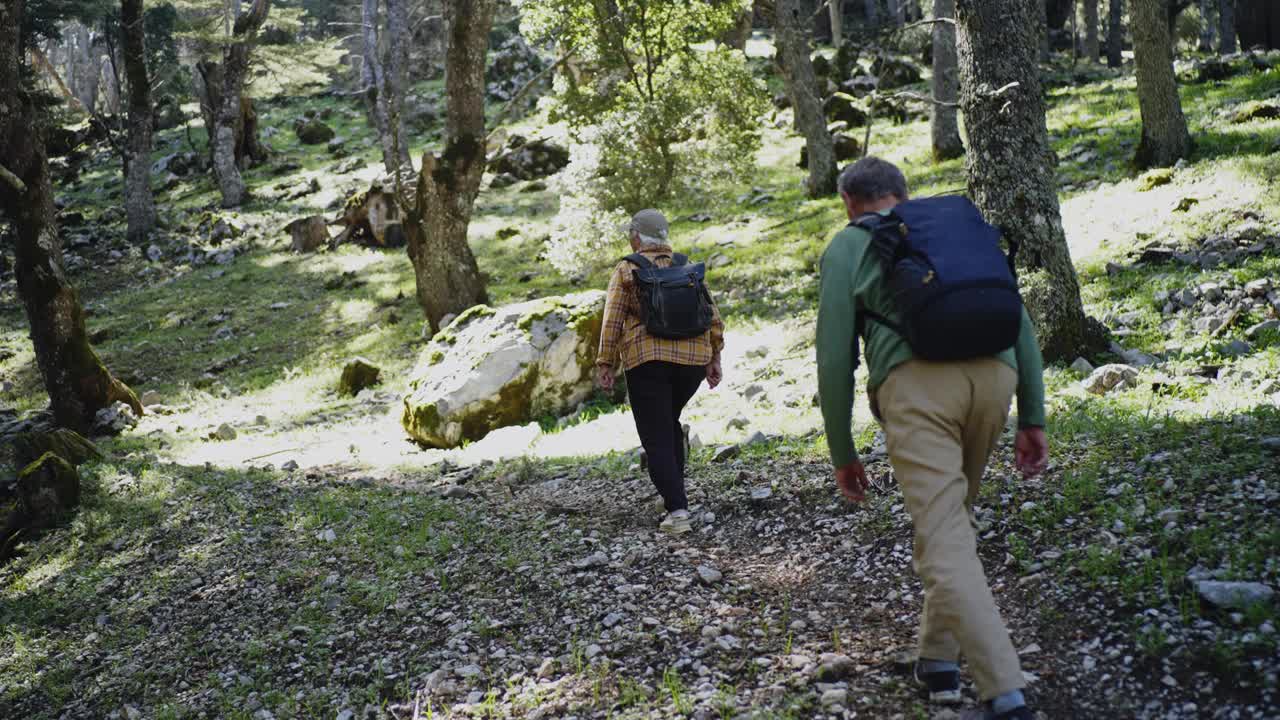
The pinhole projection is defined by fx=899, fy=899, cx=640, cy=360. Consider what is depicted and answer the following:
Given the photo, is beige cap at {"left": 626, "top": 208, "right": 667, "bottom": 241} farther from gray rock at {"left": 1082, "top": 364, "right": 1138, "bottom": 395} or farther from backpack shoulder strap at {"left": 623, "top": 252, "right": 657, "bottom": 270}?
gray rock at {"left": 1082, "top": 364, "right": 1138, "bottom": 395}

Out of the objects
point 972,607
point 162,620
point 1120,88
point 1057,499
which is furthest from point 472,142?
point 1120,88

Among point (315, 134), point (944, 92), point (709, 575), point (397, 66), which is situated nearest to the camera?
point (709, 575)

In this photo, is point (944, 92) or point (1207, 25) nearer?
point (944, 92)

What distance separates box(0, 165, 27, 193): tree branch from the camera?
1109 centimetres

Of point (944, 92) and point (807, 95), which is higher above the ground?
point (807, 95)

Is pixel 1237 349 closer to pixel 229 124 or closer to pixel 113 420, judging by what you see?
pixel 113 420

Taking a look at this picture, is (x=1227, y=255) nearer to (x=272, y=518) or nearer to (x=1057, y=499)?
(x=1057, y=499)

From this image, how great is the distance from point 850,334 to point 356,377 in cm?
1192

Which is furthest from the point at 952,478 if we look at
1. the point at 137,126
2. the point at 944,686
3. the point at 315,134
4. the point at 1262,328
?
the point at 315,134

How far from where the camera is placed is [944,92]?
61.4 ft

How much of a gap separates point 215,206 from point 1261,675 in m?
32.6

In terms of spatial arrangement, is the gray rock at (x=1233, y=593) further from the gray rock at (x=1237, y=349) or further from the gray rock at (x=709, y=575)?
the gray rock at (x=1237, y=349)

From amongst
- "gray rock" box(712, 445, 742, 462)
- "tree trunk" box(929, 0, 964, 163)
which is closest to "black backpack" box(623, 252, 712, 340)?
"gray rock" box(712, 445, 742, 462)


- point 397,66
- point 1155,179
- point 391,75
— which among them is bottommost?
point 1155,179
